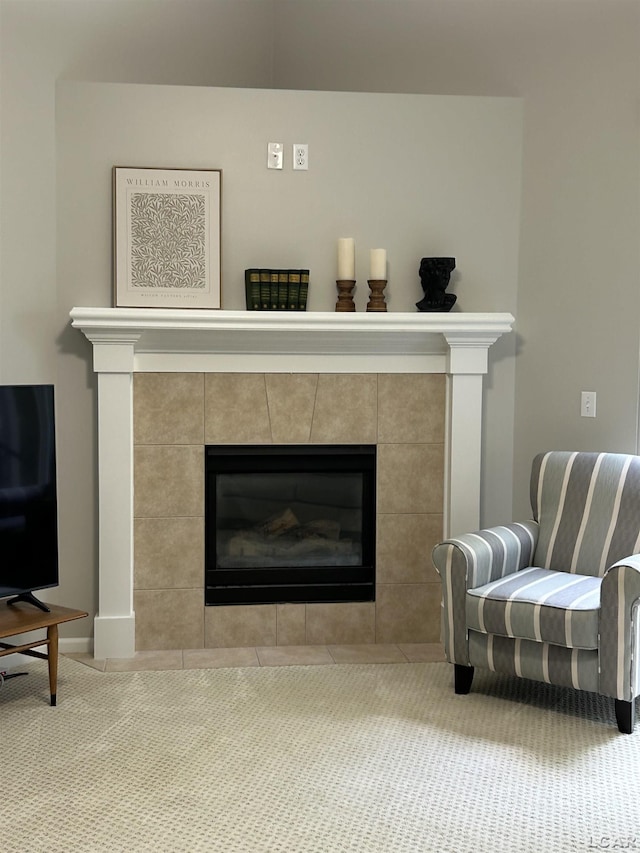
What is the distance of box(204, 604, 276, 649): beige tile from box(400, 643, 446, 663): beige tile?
2.00 ft

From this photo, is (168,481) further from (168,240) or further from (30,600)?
(168,240)

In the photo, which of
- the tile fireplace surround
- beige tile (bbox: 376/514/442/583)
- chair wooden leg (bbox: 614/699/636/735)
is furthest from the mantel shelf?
chair wooden leg (bbox: 614/699/636/735)

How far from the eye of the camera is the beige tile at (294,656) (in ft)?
13.4

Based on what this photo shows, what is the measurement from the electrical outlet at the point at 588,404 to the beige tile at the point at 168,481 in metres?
1.70

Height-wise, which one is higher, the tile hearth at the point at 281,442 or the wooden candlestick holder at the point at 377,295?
the wooden candlestick holder at the point at 377,295

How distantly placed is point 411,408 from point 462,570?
98 cm

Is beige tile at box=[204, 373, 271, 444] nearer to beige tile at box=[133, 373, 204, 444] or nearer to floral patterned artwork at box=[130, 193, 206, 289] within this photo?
beige tile at box=[133, 373, 204, 444]

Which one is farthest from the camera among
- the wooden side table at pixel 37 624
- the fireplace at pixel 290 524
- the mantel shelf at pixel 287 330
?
the fireplace at pixel 290 524

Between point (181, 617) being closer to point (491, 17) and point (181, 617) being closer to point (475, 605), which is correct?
point (475, 605)

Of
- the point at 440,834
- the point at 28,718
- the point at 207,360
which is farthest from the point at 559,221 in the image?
the point at 28,718

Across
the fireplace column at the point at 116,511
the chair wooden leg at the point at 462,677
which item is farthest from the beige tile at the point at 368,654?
the fireplace column at the point at 116,511

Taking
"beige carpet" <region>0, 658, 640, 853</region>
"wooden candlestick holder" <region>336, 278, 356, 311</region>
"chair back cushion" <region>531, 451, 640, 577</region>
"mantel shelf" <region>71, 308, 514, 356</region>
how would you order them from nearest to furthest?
"beige carpet" <region>0, 658, 640, 853</region> → "chair back cushion" <region>531, 451, 640, 577</region> → "mantel shelf" <region>71, 308, 514, 356</region> → "wooden candlestick holder" <region>336, 278, 356, 311</region>

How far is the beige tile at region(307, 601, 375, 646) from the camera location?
434 centimetres

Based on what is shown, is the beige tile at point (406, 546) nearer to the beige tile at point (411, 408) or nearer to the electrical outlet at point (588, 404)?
the beige tile at point (411, 408)
